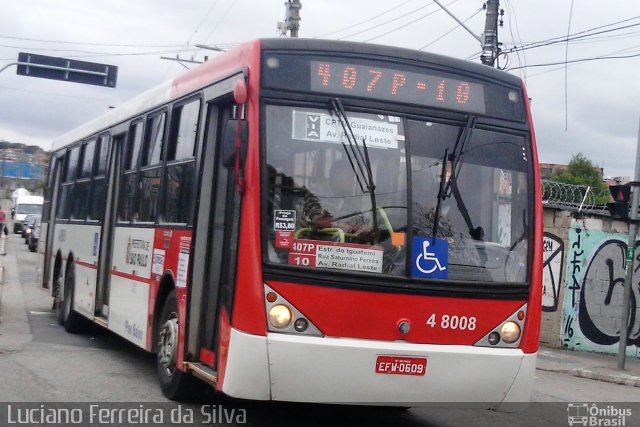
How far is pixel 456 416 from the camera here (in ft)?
32.0

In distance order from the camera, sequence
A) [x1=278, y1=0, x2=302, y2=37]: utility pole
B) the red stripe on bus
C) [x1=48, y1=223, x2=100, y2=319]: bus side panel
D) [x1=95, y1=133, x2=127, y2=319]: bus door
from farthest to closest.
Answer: [x1=278, y1=0, x2=302, y2=37]: utility pole
[x1=48, y1=223, x2=100, y2=319]: bus side panel
[x1=95, y1=133, x2=127, y2=319]: bus door
the red stripe on bus

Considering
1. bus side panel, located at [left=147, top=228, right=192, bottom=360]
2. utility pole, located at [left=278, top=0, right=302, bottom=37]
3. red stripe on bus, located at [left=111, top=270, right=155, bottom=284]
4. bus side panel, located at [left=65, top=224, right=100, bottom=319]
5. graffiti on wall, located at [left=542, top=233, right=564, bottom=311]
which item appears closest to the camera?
bus side panel, located at [left=147, top=228, right=192, bottom=360]

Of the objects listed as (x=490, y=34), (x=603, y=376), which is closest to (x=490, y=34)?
(x=490, y=34)

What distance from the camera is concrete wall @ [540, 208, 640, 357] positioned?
18.9 meters

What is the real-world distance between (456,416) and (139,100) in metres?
5.33

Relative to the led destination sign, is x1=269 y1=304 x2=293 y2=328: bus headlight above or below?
below

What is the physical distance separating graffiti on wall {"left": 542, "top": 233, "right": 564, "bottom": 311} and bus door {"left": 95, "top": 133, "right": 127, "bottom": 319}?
9.59 meters

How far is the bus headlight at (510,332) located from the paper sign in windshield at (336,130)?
5.42 feet

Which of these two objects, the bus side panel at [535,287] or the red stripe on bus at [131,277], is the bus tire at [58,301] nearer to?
the red stripe on bus at [131,277]

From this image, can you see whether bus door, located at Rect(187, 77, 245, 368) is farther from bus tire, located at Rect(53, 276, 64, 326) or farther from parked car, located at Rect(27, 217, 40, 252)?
parked car, located at Rect(27, 217, 40, 252)

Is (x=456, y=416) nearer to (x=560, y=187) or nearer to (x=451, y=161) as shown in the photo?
(x=451, y=161)

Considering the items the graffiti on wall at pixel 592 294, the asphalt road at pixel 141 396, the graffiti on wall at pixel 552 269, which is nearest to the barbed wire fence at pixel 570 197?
the graffiti on wall at pixel 592 294

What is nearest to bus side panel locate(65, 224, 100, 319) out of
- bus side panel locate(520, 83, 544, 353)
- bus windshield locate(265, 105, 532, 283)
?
bus windshield locate(265, 105, 532, 283)

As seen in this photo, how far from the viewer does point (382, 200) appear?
7.39 m
